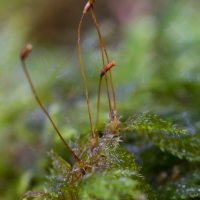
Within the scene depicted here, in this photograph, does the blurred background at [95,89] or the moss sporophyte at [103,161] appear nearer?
the moss sporophyte at [103,161]

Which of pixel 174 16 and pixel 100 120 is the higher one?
pixel 174 16

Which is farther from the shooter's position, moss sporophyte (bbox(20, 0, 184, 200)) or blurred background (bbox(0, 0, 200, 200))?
blurred background (bbox(0, 0, 200, 200))

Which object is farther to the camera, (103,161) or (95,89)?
(95,89)

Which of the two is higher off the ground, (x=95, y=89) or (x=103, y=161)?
(x=95, y=89)

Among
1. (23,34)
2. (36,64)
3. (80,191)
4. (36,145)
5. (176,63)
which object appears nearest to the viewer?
(80,191)

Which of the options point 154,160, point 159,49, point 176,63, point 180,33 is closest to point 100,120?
point 154,160

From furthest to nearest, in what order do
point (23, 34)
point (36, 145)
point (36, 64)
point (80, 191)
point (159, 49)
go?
1. point (23, 34)
2. point (36, 64)
3. point (159, 49)
4. point (36, 145)
5. point (80, 191)

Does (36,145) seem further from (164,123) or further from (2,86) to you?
(2,86)

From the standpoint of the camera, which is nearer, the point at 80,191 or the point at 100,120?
the point at 80,191
